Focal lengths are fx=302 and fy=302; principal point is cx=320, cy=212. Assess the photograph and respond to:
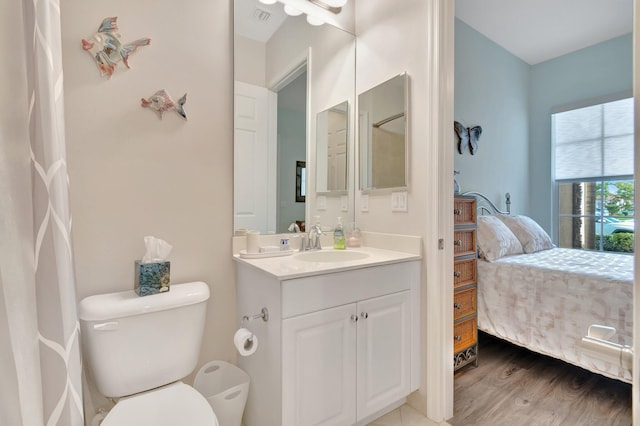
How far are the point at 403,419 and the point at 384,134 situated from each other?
1.59m

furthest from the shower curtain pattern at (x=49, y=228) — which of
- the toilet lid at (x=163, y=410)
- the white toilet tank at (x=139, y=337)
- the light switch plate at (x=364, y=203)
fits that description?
the light switch plate at (x=364, y=203)

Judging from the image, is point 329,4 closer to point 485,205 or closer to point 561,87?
point 485,205

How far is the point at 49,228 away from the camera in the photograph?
79 cm

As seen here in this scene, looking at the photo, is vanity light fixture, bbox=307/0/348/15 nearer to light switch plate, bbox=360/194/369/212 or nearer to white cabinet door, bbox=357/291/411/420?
light switch plate, bbox=360/194/369/212

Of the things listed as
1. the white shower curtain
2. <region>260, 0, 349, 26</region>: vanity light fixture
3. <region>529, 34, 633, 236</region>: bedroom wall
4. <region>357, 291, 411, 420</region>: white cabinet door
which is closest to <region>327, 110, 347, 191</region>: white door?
<region>260, 0, 349, 26</region>: vanity light fixture

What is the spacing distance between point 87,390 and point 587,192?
4.74 m

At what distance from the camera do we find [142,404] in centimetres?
106

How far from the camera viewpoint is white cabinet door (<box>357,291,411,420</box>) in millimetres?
1390

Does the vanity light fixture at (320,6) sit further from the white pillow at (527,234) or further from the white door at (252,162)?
the white pillow at (527,234)

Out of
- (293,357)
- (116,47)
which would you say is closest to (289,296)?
(293,357)

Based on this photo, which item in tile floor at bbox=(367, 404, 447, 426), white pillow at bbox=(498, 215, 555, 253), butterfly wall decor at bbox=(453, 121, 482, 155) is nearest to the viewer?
tile floor at bbox=(367, 404, 447, 426)

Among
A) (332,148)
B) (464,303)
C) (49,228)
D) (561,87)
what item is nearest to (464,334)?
(464,303)

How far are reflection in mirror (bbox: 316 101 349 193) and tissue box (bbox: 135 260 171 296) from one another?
1.04 meters

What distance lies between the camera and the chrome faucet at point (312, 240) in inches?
70.7
